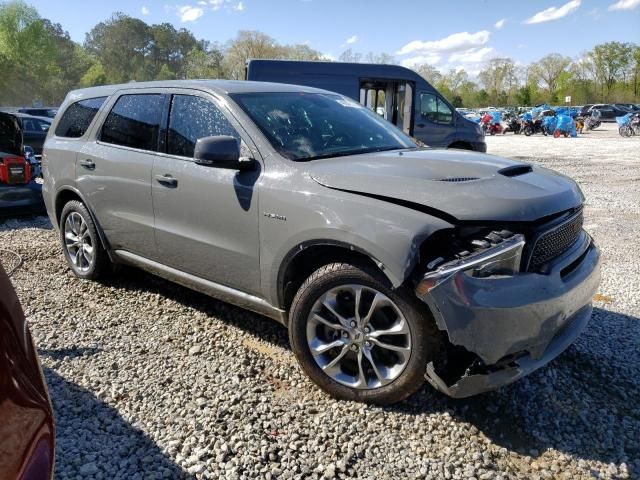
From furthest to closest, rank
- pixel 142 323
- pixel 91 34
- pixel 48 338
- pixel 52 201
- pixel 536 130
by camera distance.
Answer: pixel 91 34
pixel 536 130
pixel 52 201
pixel 142 323
pixel 48 338

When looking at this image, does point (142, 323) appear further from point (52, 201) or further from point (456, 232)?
point (456, 232)

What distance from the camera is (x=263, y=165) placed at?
3.12 metres

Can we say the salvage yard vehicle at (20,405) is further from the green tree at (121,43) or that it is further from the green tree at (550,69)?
the green tree at (121,43)

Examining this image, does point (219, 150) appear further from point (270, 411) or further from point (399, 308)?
point (270, 411)

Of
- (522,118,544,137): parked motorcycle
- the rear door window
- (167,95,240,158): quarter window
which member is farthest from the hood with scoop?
(522,118,544,137): parked motorcycle

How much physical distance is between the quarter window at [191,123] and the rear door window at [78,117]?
3.74 ft

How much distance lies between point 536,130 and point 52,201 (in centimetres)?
3306

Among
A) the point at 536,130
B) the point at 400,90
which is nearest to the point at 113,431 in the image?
the point at 400,90

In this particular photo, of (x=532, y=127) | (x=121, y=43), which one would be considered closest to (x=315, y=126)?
(x=532, y=127)

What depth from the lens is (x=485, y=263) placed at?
94.9 inches

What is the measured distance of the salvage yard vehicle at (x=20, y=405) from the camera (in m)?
1.14

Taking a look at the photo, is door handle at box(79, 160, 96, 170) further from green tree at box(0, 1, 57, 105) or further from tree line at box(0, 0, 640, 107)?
green tree at box(0, 1, 57, 105)

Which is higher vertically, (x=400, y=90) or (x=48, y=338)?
(x=400, y=90)

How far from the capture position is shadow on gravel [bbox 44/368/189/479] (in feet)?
7.76
